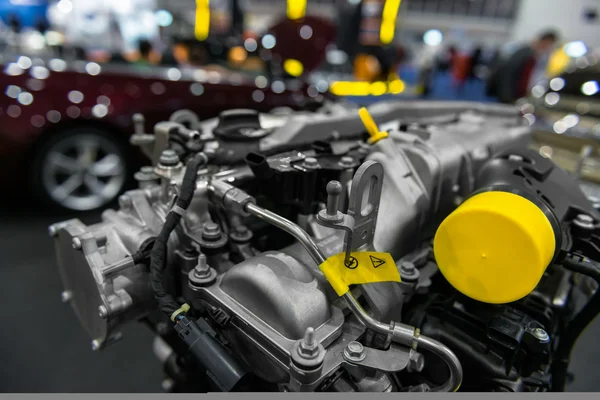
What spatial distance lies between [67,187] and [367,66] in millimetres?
4916

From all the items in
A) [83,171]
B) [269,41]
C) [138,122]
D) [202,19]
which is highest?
[202,19]

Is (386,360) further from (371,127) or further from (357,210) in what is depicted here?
(371,127)

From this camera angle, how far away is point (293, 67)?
12.4 ft

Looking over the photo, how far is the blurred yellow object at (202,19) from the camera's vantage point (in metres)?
4.40

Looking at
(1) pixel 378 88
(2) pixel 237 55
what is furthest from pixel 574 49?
(2) pixel 237 55

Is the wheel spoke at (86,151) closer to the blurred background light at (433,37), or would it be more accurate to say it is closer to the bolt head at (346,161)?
the bolt head at (346,161)

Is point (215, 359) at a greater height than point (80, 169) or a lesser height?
greater

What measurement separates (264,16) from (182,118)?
1242 centimetres

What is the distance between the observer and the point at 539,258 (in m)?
0.81

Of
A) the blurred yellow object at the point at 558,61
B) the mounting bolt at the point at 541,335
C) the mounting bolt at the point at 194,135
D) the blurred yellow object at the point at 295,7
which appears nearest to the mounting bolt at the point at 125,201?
the mounting bolt at the point at 194,135

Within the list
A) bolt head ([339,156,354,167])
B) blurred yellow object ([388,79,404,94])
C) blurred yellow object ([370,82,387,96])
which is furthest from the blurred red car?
blurred yellow object ([388,79,404,94])

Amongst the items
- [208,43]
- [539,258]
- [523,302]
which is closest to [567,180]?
[523,302]

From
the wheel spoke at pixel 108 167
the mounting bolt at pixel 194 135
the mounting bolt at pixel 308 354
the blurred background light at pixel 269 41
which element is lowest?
the wheel spoke at pixel 108 167

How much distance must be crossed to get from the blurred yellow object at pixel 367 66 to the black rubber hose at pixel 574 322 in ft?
18.2
